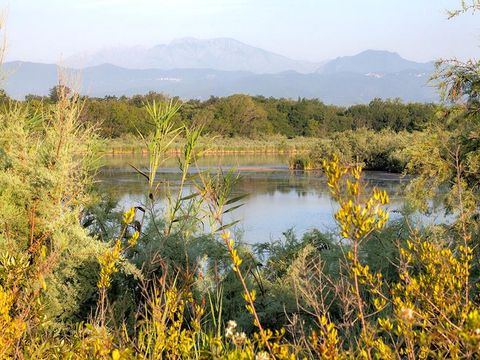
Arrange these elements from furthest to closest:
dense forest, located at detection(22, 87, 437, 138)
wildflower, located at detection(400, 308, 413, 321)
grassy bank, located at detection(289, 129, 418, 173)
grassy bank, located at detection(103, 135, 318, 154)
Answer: dense forest, located at detection(22, 87, 437, 138) → grassy bank, located at detection(103, 135, 318, 154) → grassy bank, located at detection(289, 129, 418, 173) → wildflower, located at detection(400, 308, 413, 321)

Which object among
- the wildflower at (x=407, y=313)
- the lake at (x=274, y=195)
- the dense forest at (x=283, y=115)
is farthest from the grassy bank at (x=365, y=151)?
the wildflower at (x=407, y=313)

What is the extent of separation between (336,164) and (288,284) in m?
3.35

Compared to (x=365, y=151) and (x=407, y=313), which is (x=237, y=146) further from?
(x=407, y=313)

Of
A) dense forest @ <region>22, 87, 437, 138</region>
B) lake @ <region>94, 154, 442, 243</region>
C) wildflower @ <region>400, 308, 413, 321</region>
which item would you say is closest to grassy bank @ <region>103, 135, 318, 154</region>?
dense forest @ <region>22, 87, 437, 138</region>

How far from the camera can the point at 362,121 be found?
166 ft

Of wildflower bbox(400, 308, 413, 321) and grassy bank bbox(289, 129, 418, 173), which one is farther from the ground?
wildflower bbox(400, 308, 413, 321)

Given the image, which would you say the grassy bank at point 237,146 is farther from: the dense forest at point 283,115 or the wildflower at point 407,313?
the wildflower at point 407,313

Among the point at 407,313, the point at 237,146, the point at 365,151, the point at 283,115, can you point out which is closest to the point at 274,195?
the point at 365,151

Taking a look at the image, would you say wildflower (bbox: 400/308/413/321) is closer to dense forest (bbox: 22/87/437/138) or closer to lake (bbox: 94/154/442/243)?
→ lake (bbox: 94/154/442/243)

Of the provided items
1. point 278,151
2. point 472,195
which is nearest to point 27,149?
point 472,195

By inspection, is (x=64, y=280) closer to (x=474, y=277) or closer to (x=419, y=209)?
(x=474, y=277)

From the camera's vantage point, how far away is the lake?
12.5 m

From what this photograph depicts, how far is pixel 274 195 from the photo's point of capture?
19312 mm

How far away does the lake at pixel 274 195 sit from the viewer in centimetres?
1253
